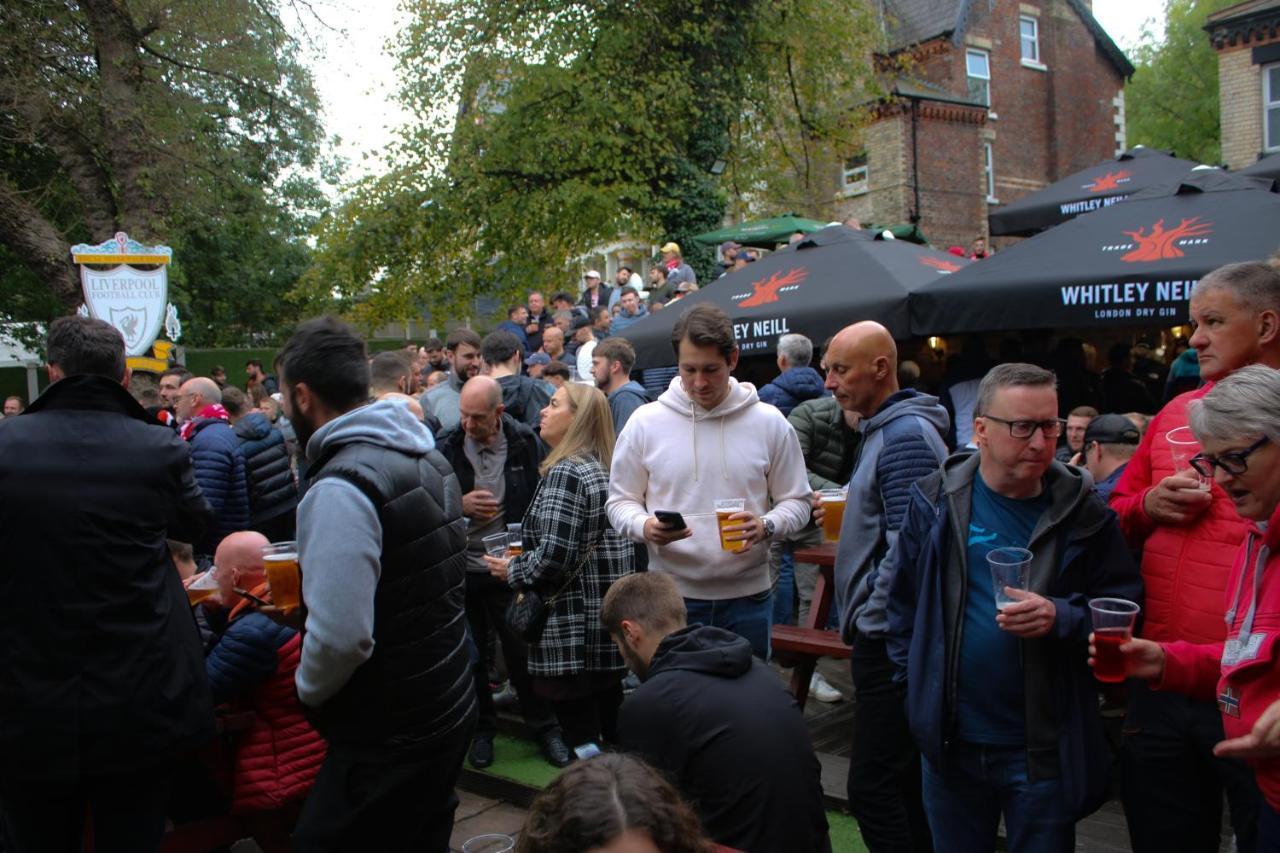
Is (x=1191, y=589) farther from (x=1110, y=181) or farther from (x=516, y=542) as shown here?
(x=1110, y=181)

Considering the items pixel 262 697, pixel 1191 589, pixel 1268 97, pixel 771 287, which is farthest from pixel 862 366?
pixel 1268 97

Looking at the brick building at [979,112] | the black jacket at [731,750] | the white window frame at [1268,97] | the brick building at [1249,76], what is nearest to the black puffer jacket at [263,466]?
the black jacket at [731,750]

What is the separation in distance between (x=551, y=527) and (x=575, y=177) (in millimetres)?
16768

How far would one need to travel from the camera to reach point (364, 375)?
298cm

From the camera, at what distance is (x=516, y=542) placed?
496cm

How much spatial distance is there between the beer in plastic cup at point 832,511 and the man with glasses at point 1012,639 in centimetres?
127

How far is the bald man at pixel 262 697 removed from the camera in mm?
3812

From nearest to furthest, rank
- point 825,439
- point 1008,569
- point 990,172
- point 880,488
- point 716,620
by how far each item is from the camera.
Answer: point 1008,569, point 880,488, point 716,620, point 825,439, point 990,172

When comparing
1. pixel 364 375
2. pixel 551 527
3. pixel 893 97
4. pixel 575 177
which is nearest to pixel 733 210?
pixel 575 177

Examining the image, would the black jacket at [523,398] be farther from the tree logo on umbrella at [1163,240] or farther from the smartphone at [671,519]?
the tree logo on umbrella at [1163,240]

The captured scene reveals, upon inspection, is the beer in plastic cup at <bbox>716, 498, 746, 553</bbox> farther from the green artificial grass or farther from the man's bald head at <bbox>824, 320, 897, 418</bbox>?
the green artificial grass

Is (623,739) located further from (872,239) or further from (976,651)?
(872,239)

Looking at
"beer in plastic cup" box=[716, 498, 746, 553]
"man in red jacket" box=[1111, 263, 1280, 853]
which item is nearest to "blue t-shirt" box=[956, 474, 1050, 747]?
"man in red jacket" box=[1111, 263, 1280, 853]

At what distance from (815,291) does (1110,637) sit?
6.60 metres
